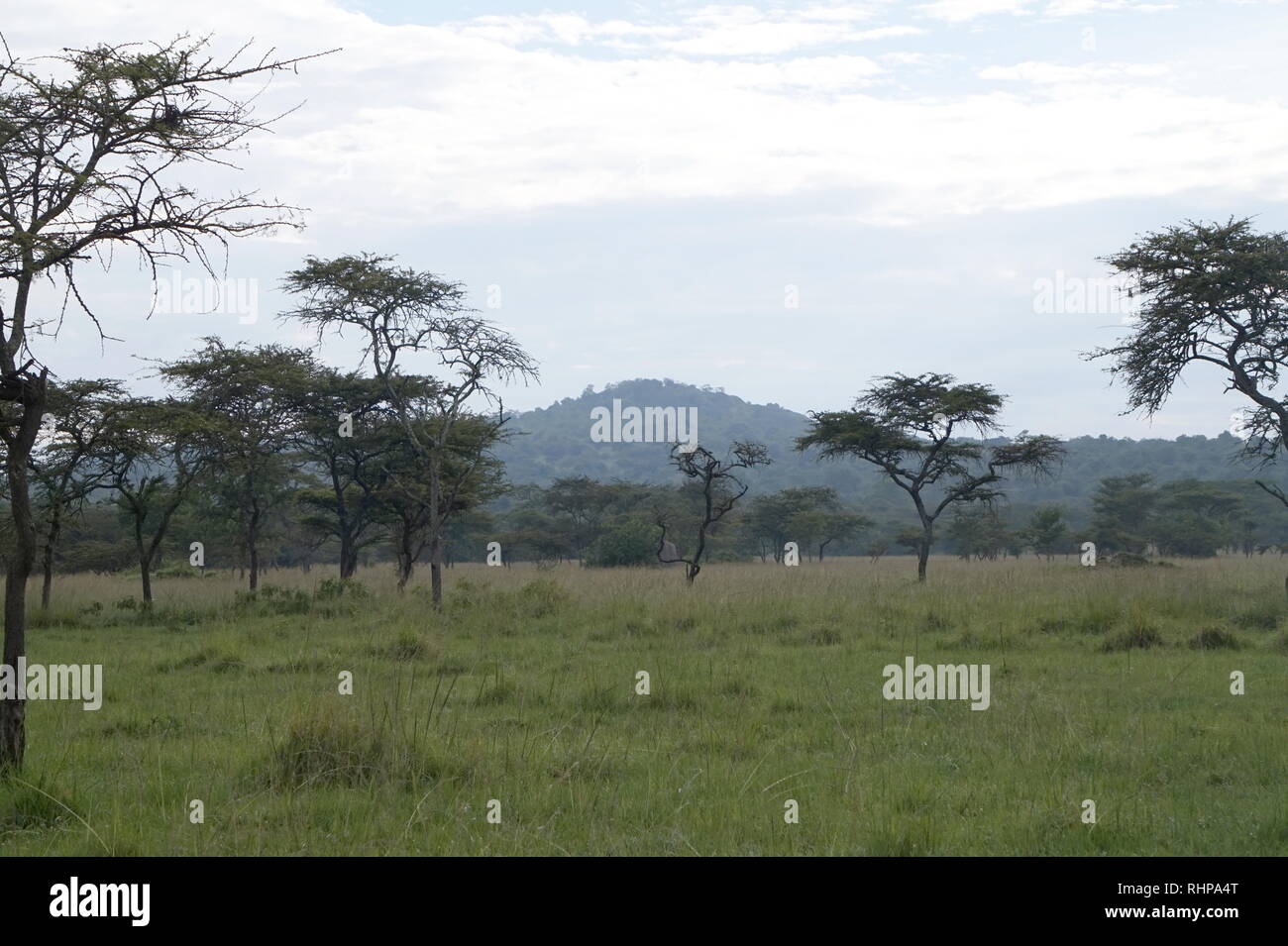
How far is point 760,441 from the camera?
330ft

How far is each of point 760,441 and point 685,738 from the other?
94.8 metres

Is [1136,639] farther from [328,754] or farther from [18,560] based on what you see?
[18,560]

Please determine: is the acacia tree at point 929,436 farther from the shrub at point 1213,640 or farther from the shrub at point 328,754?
the shrub at point 328,754

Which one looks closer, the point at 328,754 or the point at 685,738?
the point at 328,754

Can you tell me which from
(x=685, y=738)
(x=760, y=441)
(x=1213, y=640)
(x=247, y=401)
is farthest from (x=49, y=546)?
(x=760, y=441)

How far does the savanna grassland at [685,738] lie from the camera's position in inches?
182

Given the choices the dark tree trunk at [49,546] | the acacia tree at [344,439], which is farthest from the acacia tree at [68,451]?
the acacia tree at [344,439]

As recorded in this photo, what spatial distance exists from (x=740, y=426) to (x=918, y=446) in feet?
313

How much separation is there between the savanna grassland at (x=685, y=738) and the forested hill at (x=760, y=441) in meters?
38.7

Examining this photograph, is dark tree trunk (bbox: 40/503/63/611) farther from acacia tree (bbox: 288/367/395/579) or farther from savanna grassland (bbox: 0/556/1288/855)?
acacia tree (bbox: 288/367/395/579)

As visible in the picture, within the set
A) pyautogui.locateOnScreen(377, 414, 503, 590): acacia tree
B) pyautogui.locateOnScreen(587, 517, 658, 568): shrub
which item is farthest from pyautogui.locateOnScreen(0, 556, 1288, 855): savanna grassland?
pyautogui.locateOnScreen(587, 517, 658, 568): shrub

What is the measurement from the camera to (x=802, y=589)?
55.6 ft

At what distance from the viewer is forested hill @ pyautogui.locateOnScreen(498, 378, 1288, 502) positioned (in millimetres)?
74000

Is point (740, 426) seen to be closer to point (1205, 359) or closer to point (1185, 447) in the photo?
point (1185, 447)
